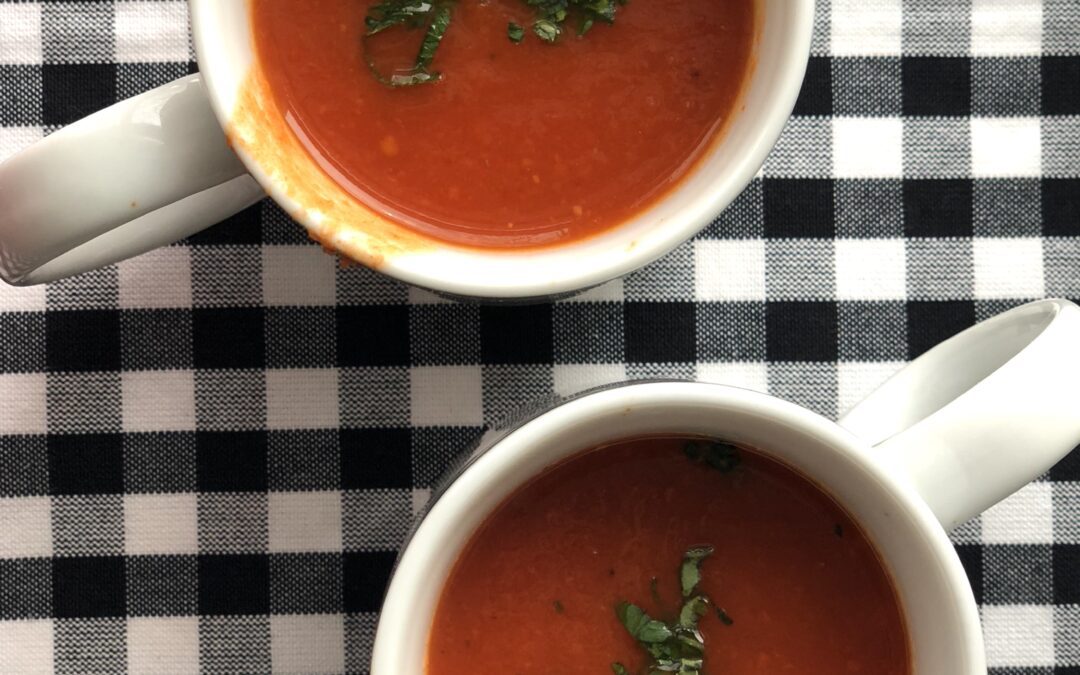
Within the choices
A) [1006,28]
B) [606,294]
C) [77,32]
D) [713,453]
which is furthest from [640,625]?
[77,32]

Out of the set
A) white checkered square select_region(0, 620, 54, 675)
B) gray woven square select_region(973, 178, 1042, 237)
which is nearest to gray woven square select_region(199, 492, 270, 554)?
white checkered square select_region(0, 620, 54, 675)

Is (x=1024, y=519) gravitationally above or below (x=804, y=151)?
below

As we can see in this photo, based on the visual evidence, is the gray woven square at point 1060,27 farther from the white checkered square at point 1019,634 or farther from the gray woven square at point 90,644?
the gray woven square at point 90,644

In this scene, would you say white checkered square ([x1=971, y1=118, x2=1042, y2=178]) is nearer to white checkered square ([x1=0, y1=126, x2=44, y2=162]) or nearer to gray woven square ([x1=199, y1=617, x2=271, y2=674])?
gray woven square ([x1=199, y1=617, x2=271, y2=674])

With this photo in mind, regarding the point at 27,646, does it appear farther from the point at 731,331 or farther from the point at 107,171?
the point at 731,331

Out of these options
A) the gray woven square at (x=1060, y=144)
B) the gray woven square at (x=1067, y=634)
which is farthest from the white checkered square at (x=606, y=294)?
the gray woven square at (x=1067, y=634)

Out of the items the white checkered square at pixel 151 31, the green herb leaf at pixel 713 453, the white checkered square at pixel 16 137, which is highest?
the white checkered square at pixel 151 31
